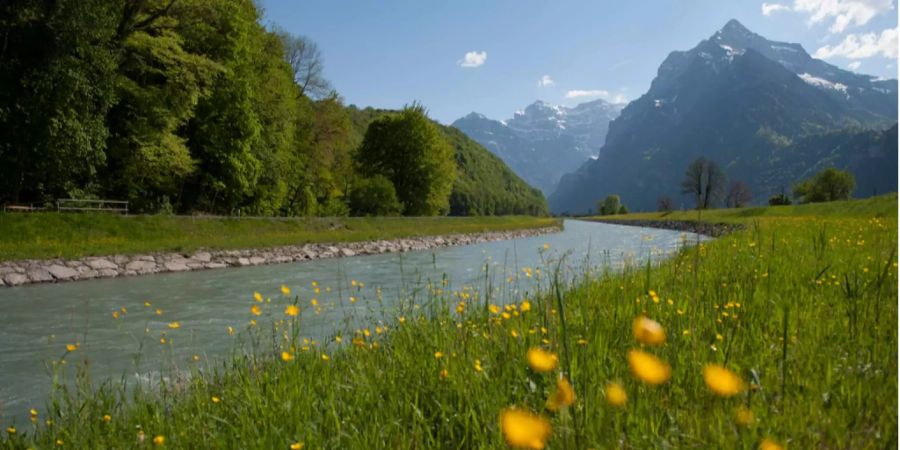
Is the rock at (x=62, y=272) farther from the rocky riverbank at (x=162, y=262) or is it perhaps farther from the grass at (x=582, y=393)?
the grass at (x=582, y=393)

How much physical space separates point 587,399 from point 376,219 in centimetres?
3422

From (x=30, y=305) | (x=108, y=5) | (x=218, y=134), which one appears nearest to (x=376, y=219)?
(x=218, y=134)

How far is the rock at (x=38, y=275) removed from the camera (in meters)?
12.9

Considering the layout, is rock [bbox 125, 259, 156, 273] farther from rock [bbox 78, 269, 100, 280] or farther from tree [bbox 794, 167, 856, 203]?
tree [bbox 794, 167, 856, 203]

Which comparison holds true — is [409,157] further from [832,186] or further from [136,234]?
[832,186]

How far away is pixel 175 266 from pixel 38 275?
11.8 feet

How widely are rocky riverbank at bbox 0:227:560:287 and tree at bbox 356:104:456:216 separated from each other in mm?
21644

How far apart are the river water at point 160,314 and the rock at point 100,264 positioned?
4.21 ft

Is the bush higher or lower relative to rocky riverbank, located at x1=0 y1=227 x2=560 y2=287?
higher

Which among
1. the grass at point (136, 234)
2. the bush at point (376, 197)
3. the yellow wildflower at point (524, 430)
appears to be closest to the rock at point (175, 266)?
the grass at point (136, 234)

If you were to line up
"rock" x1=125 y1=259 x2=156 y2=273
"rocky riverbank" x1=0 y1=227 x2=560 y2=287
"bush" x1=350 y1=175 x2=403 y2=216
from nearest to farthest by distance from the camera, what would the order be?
"rocky riverbank" x1=0 y1=227 x2=560 y2=287 → "rock" x1=125 y1=259 x2=156 y2=273 → "bush" x1=350 y1=175 x2=403 y2=216

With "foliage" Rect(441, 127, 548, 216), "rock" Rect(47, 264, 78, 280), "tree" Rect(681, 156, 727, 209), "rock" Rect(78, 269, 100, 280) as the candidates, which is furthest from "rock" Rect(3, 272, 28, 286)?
"foliage" Rect(441, 127, 548, 216)

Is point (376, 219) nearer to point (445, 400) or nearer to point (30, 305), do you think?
point (30, 305)

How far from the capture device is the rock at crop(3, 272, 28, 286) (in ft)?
40.2
